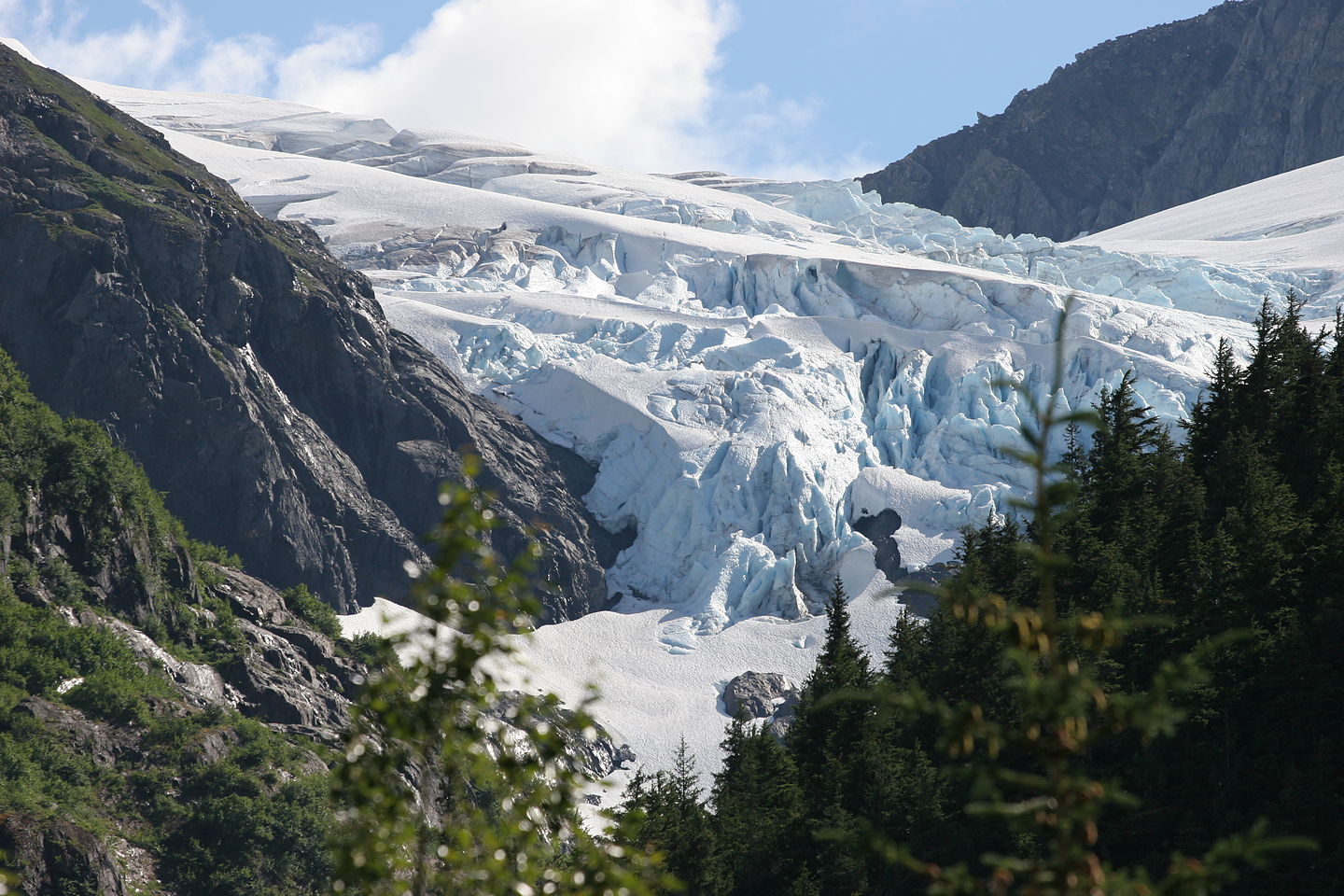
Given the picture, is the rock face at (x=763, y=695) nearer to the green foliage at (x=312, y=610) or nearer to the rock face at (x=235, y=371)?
the rock face at (x=235, y=371)

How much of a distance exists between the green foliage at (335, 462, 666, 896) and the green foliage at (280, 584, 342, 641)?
7769cm

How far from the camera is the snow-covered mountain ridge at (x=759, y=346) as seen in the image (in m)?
87.5

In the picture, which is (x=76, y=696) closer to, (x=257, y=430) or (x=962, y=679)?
(x=257, y=430)

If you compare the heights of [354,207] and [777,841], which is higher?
[354,207]

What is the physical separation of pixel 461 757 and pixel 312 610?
78562 mm

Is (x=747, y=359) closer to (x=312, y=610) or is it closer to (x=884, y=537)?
(x=884, y=537)

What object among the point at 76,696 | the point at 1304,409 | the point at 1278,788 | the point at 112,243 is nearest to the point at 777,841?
the point at 1278,788

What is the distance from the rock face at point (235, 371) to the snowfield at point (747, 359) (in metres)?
4.66

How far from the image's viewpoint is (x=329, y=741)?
6838cm

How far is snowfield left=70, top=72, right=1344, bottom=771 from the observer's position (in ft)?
278

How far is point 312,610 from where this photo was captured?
81.9 metres

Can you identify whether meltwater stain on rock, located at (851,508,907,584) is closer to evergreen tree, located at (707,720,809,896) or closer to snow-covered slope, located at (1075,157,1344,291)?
snow-covered slope, located at (1075,157,1344,291)

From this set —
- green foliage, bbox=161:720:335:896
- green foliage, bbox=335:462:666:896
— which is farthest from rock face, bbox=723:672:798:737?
green foliage, bbox=335:462:666:896

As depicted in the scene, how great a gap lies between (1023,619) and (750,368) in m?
92.0
